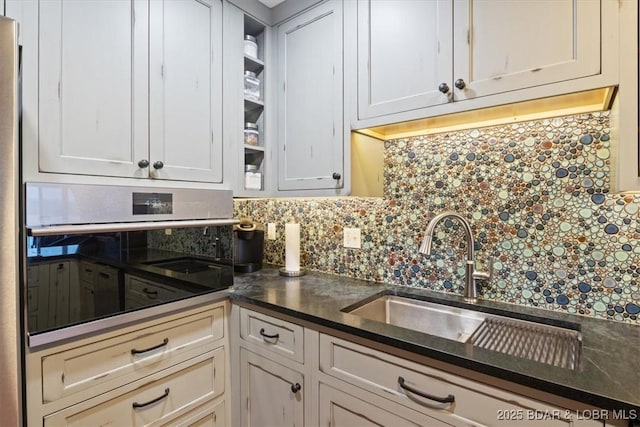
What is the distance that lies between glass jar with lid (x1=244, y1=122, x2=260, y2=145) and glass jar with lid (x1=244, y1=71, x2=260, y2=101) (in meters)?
0.14

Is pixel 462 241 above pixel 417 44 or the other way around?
the other way around

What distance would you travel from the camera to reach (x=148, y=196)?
124cm

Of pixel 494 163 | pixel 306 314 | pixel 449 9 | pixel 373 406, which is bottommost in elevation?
pixel 373 406

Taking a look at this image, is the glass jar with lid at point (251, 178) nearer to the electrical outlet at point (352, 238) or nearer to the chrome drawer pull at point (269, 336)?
the electrical outlet at point (352, 238)

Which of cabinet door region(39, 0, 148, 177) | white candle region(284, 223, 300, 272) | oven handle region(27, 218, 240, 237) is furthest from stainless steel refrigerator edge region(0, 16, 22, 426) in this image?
white candle region(284, 223, 300, 272)

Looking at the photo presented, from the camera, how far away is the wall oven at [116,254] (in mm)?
986

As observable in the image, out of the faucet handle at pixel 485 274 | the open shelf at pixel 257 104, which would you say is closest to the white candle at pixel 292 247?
the open shelf at pixel 257 104

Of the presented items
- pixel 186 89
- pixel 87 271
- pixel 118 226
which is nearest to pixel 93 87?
pixel 186 89

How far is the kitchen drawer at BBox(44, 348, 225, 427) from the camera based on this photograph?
3.61ft

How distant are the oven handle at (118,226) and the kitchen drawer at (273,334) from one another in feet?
1.32

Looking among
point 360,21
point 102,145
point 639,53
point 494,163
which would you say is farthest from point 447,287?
point 102,145

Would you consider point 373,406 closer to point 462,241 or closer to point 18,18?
point 462,241

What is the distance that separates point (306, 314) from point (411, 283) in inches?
24.1

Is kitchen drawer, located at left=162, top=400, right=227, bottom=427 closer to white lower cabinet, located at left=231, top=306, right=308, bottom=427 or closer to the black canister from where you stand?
white lower cabinet, located at left=231, top=306, right=308, bottom=427
